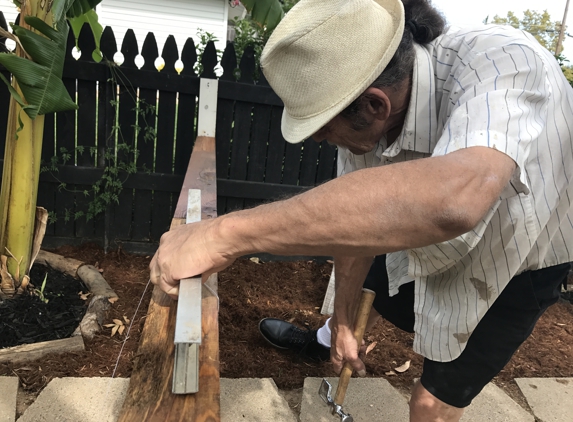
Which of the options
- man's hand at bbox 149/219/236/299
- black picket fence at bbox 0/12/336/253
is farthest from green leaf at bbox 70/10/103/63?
man's hand at bbox 149/219/236/299

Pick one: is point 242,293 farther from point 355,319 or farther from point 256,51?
point 256,51

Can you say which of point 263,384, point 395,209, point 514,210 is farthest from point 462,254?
point 263,384

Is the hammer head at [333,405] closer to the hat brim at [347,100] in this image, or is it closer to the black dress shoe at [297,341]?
the black dress shoe at [297,341]

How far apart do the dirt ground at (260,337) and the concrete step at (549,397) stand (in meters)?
0.08

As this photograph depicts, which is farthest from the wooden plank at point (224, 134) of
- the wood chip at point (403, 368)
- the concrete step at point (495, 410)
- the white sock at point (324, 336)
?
the concrete step at point (495, 410)

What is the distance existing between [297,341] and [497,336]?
1530mm

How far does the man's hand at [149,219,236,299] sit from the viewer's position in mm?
1114

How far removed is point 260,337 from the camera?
3191 mm

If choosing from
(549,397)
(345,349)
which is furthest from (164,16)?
(549,397)

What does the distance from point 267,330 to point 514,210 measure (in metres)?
2.07

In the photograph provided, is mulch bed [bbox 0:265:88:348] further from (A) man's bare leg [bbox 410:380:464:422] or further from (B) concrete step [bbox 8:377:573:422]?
(A) man's bare leg [bbox 410:380:464:422]

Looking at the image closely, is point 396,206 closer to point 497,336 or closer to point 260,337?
point 497,336

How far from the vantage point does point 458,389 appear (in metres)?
1.81

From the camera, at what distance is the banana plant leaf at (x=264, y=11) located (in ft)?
12.2
